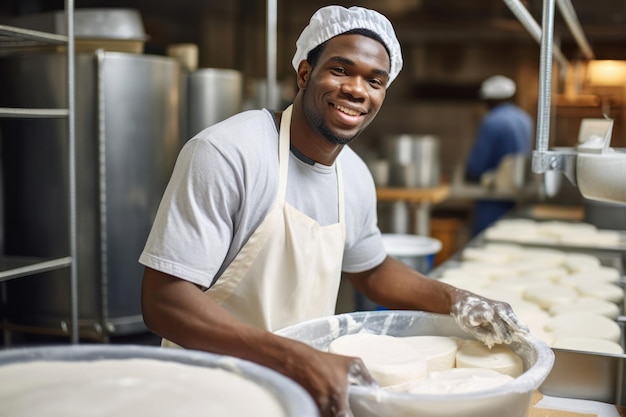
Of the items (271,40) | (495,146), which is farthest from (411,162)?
(271,40)

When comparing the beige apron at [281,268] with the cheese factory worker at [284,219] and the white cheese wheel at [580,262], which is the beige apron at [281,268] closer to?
the cheese factory worker at [284,219]

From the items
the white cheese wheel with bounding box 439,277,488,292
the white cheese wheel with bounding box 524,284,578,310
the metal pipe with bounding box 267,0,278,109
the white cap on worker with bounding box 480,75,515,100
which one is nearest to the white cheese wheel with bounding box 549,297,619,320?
the white cheese wheel with bounding box 524,284,578,310

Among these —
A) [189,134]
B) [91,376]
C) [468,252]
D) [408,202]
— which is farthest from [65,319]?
[408,202]

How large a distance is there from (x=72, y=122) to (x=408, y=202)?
302 cm

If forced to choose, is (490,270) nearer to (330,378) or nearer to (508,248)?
(508,248)

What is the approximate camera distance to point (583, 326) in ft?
6.35

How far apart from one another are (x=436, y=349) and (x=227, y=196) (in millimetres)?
518

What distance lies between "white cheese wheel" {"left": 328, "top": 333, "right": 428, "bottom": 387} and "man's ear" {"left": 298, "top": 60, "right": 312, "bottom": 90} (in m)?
0.57

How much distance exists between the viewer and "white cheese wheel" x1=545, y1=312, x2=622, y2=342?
1.87 metres

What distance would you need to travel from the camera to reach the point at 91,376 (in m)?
0.88

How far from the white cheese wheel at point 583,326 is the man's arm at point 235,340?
108 cm

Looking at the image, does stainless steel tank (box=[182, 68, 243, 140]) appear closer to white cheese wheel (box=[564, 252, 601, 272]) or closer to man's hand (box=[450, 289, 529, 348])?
white cheese wheel (box=[564, 252, 601, 272])

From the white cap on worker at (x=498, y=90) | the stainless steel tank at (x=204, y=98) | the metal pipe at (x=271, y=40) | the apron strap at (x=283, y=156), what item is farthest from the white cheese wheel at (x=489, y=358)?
the white cap on worker at (x=498, y=90)

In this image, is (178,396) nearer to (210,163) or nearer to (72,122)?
(210,163)
